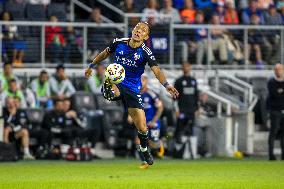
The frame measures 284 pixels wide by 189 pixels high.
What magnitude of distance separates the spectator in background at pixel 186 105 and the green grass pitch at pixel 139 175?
109 inches

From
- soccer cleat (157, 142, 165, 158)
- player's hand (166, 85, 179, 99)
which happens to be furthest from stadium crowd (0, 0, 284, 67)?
player's hand (166, 85, 179, 99)

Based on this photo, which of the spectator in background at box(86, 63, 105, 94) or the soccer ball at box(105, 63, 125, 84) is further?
the spectator in background at box(86, 63, 105, 94)

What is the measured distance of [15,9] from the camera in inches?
1176

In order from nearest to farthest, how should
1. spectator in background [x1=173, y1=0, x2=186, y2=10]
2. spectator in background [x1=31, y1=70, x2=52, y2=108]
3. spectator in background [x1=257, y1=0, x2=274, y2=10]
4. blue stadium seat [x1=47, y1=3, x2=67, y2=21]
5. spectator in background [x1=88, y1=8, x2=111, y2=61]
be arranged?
1. spectator in background [x1=31, y1=70, x2=52, y2=108]
2. spectator in background [x1=88, y1=8, x2=111, y2=61]
3. blue stadium seat [x1=47, y1=3, x2=67, y2=21]
4. spectator in background [x1=173, y1=0, x2=186, y2=10]
5. spectator in background [x1=257, y1=0, x2=274, y2=10]

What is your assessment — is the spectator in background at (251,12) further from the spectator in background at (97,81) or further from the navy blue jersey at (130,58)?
the navy blue jersey at (130,58)

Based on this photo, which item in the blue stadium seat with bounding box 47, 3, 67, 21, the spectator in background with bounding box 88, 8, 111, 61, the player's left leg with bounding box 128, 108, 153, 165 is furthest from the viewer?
the blue stadium seat with bounding box 47, 3, 67, 21

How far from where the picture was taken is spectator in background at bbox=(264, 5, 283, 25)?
32.3 metres

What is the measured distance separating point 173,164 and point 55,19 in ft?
24.2

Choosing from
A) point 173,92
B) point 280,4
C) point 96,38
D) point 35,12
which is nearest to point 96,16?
point 96,38

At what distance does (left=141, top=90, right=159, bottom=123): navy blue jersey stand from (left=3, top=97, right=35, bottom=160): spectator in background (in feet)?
10.1

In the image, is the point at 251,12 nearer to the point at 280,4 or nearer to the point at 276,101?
the point at 280,4

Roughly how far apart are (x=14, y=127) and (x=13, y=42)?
3.18m

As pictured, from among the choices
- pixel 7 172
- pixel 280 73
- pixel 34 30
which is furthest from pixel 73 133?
pixel 7 172

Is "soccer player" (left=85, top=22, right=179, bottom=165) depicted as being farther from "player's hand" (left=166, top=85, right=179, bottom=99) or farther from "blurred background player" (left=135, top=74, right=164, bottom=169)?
"blurred background player" (left=135, top=74, right=164, bottom=169)
